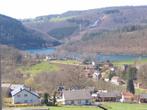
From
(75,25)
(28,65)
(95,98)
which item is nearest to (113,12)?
(75,25)

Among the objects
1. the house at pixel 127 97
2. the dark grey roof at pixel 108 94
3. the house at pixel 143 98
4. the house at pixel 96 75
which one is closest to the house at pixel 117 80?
the house at pixel 96 75

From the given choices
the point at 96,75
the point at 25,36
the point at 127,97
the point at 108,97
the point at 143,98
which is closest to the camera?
the point at 143,98

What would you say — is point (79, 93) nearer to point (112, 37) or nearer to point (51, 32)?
point (112, 37)

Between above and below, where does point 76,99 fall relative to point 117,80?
below

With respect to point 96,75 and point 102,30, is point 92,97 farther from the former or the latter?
point 102,30

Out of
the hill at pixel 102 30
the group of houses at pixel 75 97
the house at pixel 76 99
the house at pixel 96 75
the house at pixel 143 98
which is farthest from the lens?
the hill at pixel 102 30

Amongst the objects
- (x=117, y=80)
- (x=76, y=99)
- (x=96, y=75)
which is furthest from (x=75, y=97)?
(x=96, y=75)

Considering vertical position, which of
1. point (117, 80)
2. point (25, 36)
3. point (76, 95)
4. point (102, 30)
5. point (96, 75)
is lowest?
point (76, 95)

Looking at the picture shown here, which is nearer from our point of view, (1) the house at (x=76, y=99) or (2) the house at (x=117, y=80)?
(1) the house at (x=76, y=99)

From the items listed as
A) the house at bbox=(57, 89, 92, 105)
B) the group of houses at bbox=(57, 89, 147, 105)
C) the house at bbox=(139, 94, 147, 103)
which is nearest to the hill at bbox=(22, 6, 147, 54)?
the group of houses at bbox=(57, 89, 147, 105)

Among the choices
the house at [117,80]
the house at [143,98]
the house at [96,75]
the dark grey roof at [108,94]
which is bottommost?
the house at [143,98]

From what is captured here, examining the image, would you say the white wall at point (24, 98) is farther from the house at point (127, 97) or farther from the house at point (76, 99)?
the house at point (127, 97)

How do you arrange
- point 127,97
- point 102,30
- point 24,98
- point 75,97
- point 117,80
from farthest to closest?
point 102,30, point 117,80, point 127,97, point 75,97, point 24,98
